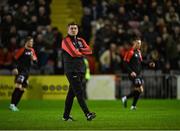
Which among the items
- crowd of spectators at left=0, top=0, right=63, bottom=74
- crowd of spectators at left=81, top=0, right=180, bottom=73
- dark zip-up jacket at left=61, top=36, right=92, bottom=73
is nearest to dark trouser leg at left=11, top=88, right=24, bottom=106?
dark zip-up jacket at left=61, top=36, right=92, bottom=73

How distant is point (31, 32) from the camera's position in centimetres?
3016

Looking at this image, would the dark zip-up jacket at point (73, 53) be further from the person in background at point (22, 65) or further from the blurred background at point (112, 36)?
the blurred background at point (112, 36)

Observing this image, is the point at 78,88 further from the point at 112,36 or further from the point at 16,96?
the point at 112,36

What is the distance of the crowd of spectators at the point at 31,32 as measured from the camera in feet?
94.2

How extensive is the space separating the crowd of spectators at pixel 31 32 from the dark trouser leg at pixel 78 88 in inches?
526

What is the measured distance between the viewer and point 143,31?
1136 inches

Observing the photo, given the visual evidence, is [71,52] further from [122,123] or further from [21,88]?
[21,88]

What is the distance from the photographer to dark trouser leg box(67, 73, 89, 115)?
15133 mm

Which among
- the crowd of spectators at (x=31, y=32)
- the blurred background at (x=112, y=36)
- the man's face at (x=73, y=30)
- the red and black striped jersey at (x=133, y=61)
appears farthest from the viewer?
the crowd of spectators at (x=31, y=32)

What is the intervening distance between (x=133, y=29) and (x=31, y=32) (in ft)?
16.6

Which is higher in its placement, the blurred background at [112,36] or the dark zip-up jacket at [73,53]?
the dark zip-up jacket at [73,53]

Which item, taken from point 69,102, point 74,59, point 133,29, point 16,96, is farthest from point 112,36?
point 74,59

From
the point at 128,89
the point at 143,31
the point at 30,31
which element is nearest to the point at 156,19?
the point at 143,31

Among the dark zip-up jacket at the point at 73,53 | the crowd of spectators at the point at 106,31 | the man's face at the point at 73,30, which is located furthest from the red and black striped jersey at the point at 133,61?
the crowd of spectators at the point at 106,31
